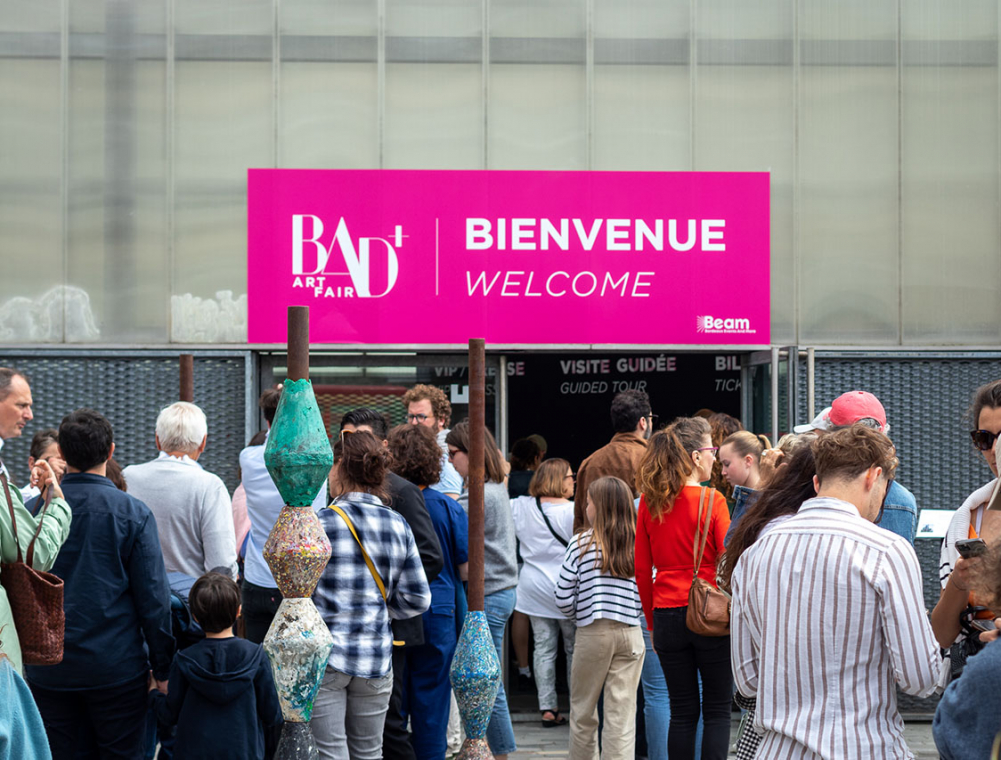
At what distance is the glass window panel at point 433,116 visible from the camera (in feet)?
29.7

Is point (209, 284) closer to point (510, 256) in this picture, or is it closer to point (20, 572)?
point (510, 256)

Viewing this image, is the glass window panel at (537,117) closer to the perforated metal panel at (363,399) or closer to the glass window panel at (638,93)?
the glass window panel at (638,93)

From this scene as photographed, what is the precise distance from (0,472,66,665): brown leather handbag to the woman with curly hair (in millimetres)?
2118

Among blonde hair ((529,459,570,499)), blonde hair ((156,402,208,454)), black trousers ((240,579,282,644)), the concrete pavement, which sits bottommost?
the concrete pavement

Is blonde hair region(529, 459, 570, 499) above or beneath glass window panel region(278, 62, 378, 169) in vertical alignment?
beneath

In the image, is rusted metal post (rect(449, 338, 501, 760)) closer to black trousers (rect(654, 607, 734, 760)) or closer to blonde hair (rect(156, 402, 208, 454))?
black trousers (rect(654, 607, 734, 760))

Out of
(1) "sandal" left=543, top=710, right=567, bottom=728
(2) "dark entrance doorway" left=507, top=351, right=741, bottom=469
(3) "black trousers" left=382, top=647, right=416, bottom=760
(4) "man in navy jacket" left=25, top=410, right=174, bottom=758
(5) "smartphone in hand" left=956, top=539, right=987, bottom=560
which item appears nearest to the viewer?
(5) "smartphone in hand" left=956, top=539, right=987, bottom=560

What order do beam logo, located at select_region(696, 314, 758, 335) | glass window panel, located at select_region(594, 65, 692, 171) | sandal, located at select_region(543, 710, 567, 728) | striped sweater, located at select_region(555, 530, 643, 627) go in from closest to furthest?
1. striped sweater, located at select_region(555, 530, 643, 627)
2. sandal, located at select_region(543, 710, 567, 728)
3. beam logo, located at select_region(696, 314, 758, 335)
4. glass window panel, located at select_region(594, 65, 692, 171)

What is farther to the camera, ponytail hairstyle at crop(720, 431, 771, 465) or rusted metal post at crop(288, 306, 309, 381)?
ponytail hairstyle at crop(720, 431, 771, 465)

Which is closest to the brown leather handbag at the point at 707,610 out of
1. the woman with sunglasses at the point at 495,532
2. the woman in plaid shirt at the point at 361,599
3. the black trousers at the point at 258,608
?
the woman in plaid shirt at the point at 361,599

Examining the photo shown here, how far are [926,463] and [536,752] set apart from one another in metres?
3.87

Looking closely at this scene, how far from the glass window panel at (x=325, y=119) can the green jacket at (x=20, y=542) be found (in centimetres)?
510

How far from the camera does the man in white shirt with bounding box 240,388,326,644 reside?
5953 mm

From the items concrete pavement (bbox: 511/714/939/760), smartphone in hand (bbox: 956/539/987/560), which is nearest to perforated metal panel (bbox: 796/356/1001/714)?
concrete pavement (bbox: 511/714/939/760)
